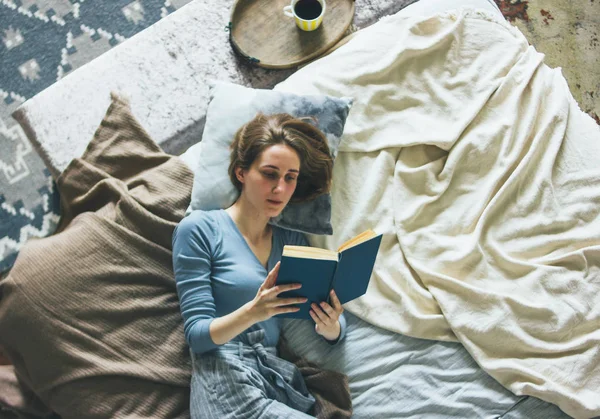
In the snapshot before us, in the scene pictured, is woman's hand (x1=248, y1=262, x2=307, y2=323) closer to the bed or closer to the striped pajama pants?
the striped pajama pants

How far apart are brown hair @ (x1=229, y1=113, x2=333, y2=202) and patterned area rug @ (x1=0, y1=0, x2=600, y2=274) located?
37.8 inches

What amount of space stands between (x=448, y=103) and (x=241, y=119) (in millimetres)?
623

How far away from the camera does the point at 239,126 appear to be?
1.56 m

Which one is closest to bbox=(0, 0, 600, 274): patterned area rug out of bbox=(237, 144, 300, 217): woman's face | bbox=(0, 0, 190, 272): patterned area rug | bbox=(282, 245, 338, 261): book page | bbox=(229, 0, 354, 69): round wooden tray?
bbox=(0, 0, 190, 272): patterned area rug

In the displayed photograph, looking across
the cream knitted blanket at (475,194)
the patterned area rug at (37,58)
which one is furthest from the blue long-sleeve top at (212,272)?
the patterned area rug at (37,58)

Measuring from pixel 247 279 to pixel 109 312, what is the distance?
376 millimetres

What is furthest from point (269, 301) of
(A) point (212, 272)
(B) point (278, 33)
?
(B) point (278, 33)

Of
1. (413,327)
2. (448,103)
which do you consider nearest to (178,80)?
(448,103)

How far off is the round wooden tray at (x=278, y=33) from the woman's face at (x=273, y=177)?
522 mm

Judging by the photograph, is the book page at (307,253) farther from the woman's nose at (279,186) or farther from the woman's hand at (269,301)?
the woman's nose at (279,186)

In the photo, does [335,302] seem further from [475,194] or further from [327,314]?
[475,194]

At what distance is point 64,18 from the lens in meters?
2.23

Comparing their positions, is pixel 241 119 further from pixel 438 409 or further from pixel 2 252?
pixel 2 252

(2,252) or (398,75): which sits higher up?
(398,75)
